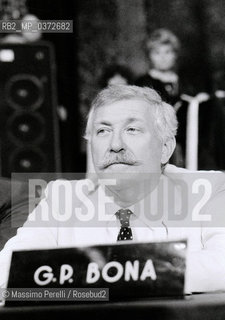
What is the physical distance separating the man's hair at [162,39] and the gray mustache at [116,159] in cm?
321

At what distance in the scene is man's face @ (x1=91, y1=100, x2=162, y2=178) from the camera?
143 centimetres

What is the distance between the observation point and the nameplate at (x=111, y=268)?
1021 millimetres

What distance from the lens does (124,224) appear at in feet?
4.66

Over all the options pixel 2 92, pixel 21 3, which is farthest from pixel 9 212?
pixel 21 3

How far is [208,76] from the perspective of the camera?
4.55m

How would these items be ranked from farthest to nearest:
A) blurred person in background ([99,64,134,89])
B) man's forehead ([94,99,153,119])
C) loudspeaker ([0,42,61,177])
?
1. blurred person in background ([99,64,134,89])
2. loudspeaker ([0,42,61,177])
3. man's forehead ([94,99,153,119])

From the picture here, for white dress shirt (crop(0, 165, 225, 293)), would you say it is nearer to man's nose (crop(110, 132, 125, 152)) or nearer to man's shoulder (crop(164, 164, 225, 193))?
man's shoulder (crop(164, 164, 225, 193))

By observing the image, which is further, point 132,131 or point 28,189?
point 28,189

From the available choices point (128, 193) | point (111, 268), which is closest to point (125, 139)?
point (128, 193)

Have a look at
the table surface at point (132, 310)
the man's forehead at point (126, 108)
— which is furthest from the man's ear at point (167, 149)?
the table surface at point (132, 310)

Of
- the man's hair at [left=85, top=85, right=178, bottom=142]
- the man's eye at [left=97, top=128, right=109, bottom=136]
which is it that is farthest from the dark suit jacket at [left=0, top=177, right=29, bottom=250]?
the man's eye at [left=97, top=128, right=109, bottom=136]

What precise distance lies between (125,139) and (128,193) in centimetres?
15

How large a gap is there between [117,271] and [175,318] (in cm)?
14

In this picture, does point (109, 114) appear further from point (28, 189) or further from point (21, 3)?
point (21, 3)
